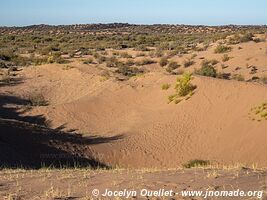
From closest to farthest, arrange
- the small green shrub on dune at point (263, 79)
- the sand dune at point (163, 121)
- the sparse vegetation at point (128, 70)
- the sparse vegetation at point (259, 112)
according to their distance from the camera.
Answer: the sand dune at point (163, 121)
the sparse vegetation at point (259, 112)
the small green shrub on dune at point (263, 79)
the sparse vegetation at point (128, 70)

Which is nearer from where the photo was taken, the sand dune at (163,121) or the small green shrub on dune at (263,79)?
the sand dune at (163,121)

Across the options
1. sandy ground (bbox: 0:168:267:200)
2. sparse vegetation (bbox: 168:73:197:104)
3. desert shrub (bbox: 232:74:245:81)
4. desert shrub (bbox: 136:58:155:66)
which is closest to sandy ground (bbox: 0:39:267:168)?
sparse vegetation (bbox: 168:73:197:104)

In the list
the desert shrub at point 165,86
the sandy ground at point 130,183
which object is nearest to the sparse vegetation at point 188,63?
the desert shrub at point 165,86

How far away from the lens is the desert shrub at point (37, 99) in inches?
1143

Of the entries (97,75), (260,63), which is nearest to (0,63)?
(97,75)

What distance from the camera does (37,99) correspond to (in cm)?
3002

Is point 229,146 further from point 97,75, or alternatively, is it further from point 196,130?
point 97,75

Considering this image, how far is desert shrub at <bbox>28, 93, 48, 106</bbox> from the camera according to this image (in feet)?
95.3

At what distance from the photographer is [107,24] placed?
15300 cm

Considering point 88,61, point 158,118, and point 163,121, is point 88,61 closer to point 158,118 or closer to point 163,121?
point 158,118

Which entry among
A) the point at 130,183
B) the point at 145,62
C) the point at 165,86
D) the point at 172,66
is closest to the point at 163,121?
the point at 165,86

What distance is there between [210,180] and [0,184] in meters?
3.81

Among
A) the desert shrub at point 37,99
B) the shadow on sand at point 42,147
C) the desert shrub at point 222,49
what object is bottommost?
the desert shrub at point 37,99

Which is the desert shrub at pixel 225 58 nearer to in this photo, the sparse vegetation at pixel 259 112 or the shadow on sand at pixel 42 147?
the sparse vegetation at pixel 259 112
